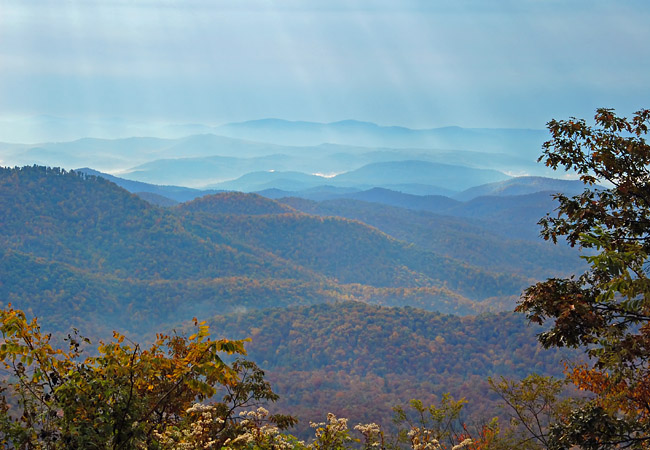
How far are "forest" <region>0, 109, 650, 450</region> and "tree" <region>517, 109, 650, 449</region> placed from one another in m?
0.04

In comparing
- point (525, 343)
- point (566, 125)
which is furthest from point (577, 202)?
point (525, 343)

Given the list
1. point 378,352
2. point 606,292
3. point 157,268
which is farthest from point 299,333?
point 606,292

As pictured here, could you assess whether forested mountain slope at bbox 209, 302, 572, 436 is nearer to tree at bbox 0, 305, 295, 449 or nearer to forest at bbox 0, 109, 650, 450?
forest at bbox 0, 109, 650, 450

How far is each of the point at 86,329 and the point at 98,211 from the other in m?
59.7

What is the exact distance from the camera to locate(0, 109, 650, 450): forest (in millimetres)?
6703

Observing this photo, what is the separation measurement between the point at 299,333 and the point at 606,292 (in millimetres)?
103192

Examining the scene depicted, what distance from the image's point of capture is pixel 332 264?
195 metres

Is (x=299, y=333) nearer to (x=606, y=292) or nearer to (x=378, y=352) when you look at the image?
(x=378, y=352)

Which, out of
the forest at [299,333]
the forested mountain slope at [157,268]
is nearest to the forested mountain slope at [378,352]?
the forest at [299,333]

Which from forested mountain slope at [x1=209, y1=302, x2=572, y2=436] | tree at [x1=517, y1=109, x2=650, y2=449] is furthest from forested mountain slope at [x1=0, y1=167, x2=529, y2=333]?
tree at [x1=517, y1=109, x2=650, y2=449]

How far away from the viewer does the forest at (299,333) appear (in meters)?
6.70

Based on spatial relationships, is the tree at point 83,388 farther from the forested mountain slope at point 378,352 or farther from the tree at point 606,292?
the forested mountain slope at point 378,352

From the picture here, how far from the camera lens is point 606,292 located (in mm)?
7895

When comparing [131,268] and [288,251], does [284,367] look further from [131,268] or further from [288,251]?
[288,251]
